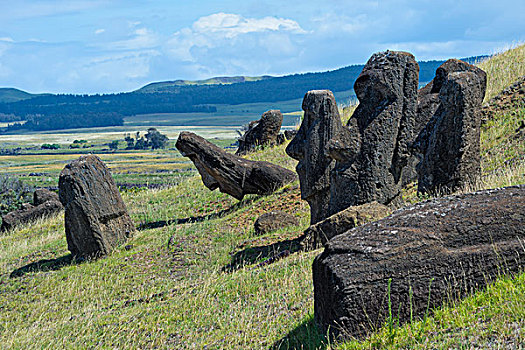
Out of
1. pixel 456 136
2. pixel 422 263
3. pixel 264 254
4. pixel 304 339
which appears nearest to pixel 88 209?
pixel 264 254

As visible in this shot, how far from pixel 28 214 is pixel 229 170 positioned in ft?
40.3

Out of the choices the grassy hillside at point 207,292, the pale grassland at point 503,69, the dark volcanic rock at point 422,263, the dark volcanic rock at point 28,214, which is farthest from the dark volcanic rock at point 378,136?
the dark volcanic rock at point 28,214

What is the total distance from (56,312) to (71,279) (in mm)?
2476

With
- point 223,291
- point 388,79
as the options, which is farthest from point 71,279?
point 388,79

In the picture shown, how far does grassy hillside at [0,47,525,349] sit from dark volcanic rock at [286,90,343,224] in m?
1.28

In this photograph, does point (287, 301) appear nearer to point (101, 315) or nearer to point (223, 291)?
point (223, 291)

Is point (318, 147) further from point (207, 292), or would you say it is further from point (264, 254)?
point (207, 292)

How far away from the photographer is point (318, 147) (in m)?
16.5

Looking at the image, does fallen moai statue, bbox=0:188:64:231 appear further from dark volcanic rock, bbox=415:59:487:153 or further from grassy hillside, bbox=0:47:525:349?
dark volcanic rock, bbox=415:59:487:153

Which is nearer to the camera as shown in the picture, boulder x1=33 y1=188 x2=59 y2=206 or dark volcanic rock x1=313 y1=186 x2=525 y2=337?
dark volcanic rock x1=313 y1=186 x2=525 y2=337

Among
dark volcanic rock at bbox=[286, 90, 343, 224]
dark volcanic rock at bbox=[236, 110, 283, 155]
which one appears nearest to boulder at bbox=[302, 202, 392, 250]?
dark volcanic rock at bbox=[286, 90, 343, 224]

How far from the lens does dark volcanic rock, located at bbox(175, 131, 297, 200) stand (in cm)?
2197

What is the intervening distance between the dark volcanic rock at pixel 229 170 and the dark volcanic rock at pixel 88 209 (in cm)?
374

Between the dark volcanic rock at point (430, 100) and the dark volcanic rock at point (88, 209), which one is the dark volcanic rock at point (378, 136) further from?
the dark volcanic rock at point (88, 209)
